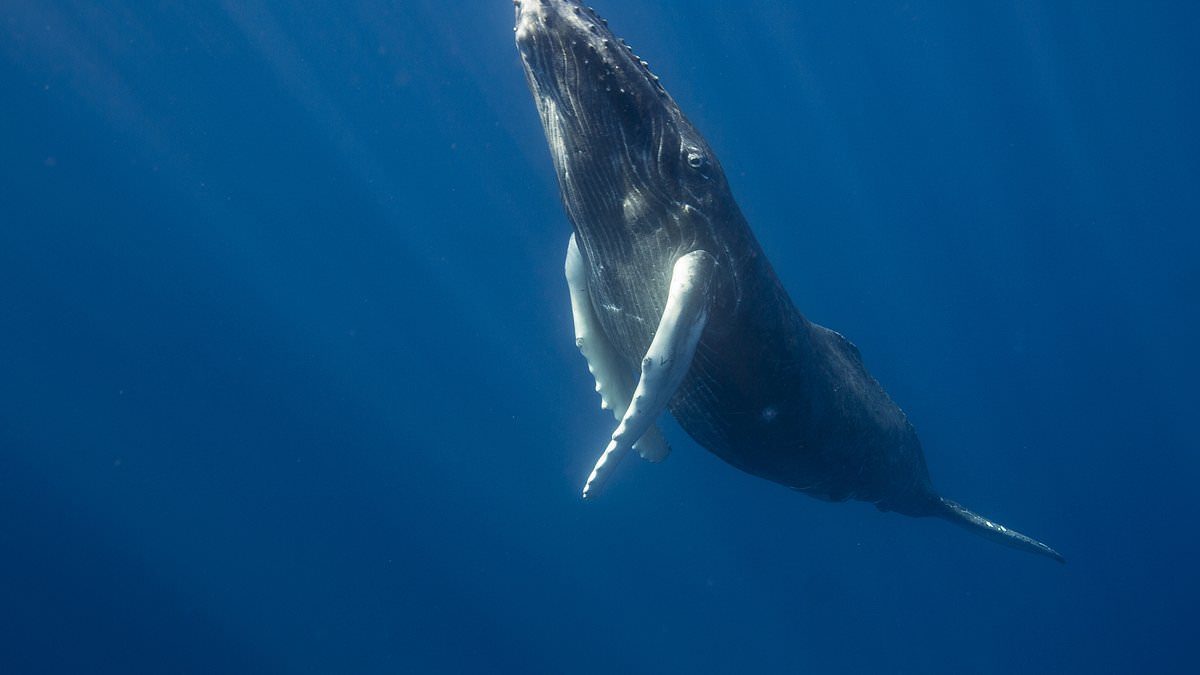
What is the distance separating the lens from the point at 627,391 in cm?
667

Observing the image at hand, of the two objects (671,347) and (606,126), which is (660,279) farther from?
(606,126)

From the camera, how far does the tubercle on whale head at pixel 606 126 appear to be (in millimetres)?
4547

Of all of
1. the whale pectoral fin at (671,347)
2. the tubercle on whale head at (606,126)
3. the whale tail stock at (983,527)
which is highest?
the tubercle on whale head at (606,126)

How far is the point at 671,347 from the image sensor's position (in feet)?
15.5

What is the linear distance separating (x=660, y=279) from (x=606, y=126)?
1.10 meters

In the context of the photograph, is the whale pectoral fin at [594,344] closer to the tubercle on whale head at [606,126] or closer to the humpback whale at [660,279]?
the humpback whale at [660,279]

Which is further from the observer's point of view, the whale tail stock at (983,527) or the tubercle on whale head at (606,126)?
the whale tail stock at (983,527)

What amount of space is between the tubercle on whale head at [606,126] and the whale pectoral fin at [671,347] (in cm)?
43

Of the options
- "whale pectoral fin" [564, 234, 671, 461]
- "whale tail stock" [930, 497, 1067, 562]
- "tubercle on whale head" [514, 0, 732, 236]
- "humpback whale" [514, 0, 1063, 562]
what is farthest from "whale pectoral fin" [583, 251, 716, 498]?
"whale tail stock" [930, 497, 1067, 562]

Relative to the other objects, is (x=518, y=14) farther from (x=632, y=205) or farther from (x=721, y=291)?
(x=721, y=291)

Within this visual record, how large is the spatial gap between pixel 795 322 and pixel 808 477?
237cm

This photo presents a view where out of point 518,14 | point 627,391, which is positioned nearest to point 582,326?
point 627,391

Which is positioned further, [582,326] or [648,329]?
[582,326]

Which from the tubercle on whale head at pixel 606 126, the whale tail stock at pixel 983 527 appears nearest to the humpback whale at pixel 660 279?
the tubercle on whale head at pixel 606 126
